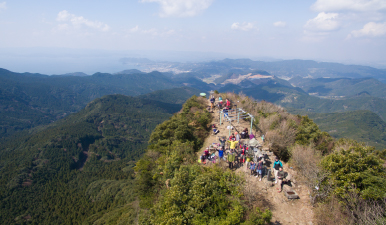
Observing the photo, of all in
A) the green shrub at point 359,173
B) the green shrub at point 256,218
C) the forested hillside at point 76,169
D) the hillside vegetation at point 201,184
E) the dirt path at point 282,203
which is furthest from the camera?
the forested hillside at point 76,169

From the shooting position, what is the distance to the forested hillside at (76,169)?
185 feet

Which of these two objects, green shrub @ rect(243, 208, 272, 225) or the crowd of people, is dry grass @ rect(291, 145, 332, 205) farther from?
green shrub @ rect(243, 208, 272, 225)

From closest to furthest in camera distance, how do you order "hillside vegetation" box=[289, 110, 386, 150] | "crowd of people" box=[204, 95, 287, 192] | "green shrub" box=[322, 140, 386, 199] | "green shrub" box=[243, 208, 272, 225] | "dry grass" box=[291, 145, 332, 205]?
"green shrub" box=[243, 208, 272, 225] → "green shrub" box=[322, 140, 386, 199] → "dry grass" box=[291, 145, 332, 205] → "crowd of people" box=[204, 95, 287, 192] → "hillside vegetation" box=[289, 110, 386, 150]

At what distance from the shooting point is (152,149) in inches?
900

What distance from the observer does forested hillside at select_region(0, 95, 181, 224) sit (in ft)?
185

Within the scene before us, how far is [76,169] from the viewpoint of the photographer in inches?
3615

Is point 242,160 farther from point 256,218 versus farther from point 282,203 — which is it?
point 256,218

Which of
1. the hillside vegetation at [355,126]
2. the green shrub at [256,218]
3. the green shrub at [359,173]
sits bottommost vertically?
the hillside vegetation at [355,126]

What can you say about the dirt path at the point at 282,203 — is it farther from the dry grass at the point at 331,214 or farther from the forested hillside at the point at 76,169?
the forested hillside at the point at 76,169

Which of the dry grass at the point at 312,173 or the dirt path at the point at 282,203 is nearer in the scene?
the dirt path at the point at 282,203

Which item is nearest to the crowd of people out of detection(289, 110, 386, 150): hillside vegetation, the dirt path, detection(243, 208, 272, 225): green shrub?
the dirt path

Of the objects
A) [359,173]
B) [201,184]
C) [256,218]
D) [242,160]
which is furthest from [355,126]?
[201,184]

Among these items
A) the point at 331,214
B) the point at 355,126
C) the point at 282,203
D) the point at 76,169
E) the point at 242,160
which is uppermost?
the point at 242,160

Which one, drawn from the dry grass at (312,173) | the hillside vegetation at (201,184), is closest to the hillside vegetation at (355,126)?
the hillside vegetation at (201,184)
